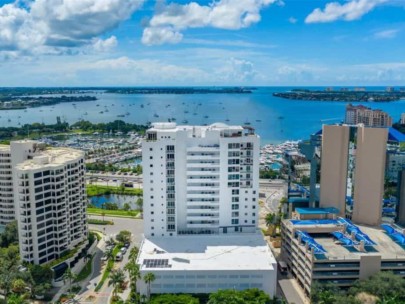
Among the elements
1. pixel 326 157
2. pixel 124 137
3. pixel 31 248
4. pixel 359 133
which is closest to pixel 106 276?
pixel 31 248

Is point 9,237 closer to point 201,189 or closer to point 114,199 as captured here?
point 201,189

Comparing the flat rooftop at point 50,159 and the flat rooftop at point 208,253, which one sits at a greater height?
the flat rooftop at point 50,159

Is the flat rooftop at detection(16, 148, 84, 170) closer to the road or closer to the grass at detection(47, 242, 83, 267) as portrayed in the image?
the grass at detection(47, 242, 83, 267)

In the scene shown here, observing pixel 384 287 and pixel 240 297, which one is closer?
pixel 240 297

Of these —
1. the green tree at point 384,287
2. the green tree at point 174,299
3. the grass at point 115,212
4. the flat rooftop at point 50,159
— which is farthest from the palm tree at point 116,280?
the grass at point 115,212

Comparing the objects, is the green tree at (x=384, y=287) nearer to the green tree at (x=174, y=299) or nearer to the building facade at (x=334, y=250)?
the building facade at (x=334, y=250)

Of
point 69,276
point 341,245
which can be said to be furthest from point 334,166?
point 69,276
